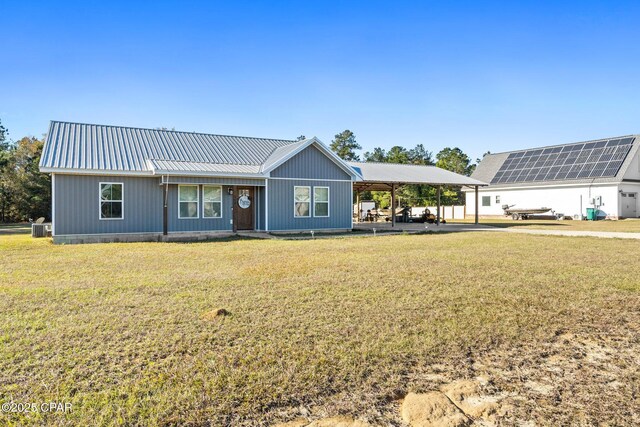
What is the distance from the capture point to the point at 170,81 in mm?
18047

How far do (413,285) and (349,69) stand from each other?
13.1 metres

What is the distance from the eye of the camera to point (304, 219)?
18.5 m

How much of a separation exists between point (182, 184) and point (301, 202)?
4977 millimetres

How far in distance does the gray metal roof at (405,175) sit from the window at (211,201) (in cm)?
721

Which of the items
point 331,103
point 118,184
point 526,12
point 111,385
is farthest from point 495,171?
point 111,385

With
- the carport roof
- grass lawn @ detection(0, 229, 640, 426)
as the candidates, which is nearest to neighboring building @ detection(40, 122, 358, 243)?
the carport roof

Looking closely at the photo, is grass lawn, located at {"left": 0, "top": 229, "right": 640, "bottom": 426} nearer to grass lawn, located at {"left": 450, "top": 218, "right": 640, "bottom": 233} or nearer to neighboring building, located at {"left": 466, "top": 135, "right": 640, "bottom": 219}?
grass lawn, located at {"left": 450, "top": 218, "right": 640, "bottom": 233}

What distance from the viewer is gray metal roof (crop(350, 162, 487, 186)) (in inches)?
862

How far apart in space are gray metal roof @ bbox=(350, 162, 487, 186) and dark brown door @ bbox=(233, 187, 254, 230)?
583 centimetres

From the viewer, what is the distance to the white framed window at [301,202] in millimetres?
18219

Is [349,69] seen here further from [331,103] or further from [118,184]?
[118,184]

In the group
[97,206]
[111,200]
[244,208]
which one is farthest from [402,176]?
[97,206]

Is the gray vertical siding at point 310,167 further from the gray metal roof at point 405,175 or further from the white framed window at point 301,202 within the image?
the gray metal roof at point 405,175

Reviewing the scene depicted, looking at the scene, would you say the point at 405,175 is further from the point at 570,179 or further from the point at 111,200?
A: the point at 570,179
